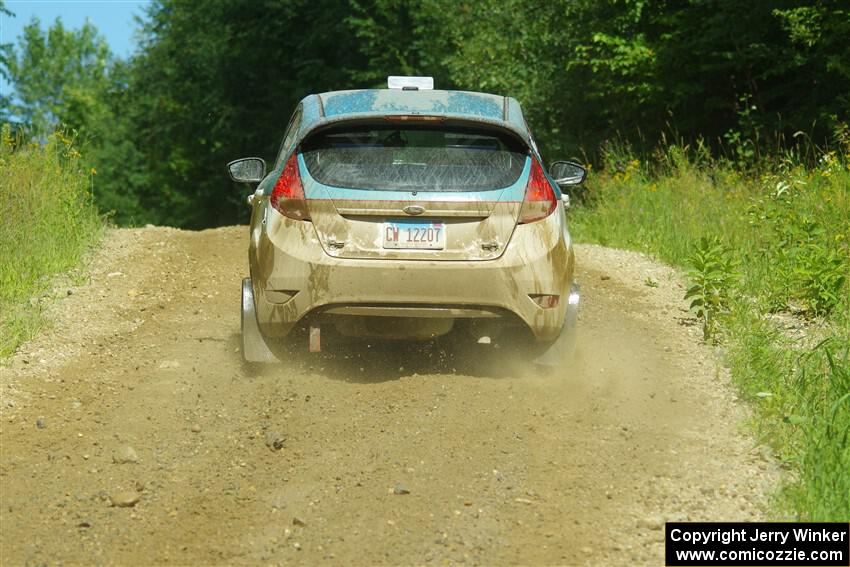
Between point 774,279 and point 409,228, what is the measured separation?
462 centimetres

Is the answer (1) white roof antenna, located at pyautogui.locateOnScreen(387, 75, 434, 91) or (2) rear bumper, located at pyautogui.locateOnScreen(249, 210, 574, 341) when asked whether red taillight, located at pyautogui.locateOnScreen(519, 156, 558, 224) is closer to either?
(2) rear bumper, located at pyautogui.locateOnScreen(249, 210, 574, 341)

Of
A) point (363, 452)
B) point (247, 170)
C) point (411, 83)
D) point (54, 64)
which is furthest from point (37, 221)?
point (54, 64)

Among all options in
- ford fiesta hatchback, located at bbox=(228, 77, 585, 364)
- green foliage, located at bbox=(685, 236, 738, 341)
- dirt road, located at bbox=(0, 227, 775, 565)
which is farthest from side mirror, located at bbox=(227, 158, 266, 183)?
green foliage, located at bbox=(685, 236, 738, 341)

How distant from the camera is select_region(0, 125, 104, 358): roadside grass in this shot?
1070 centimetres

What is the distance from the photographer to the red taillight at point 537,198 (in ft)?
24.2

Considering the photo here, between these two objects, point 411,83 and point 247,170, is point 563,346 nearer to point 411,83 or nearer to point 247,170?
point 411,83

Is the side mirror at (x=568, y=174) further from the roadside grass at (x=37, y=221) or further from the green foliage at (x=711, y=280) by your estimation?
the roadside grass at (x=37, y=221)

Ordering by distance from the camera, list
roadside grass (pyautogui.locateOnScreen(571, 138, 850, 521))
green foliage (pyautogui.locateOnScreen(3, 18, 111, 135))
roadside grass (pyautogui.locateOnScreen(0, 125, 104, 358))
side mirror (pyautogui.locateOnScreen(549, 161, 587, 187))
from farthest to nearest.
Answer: green foliage (pyautogui.locateOnScreen(3, 18, 111, 135)) → roadside grass (pyautogui.locateOnScreen(0, 125, 104, 358)) → side mirror (pyautogui.locateOnScreen(549, 161, 587, 187)) → roadside grass (pyautogui.locateOnScreen(571, 138, 850, 521))

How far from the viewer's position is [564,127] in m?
26.8

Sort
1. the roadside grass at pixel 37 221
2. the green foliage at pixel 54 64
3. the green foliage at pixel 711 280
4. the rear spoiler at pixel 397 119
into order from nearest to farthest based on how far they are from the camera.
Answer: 1. the rear spoiler at pixel 397 119
2. the green foliage at pixel 711 280
3. the roadside grass at pixel 37 221
4. the green foliage at pixel 54 64

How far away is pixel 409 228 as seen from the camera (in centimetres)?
725

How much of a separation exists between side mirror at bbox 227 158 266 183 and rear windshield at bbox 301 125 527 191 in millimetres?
1119

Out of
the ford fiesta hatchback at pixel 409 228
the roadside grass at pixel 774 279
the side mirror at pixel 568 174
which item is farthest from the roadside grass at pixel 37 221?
the roadside grass at pixel 774 279

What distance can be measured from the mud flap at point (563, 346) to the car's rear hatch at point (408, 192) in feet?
2.69
